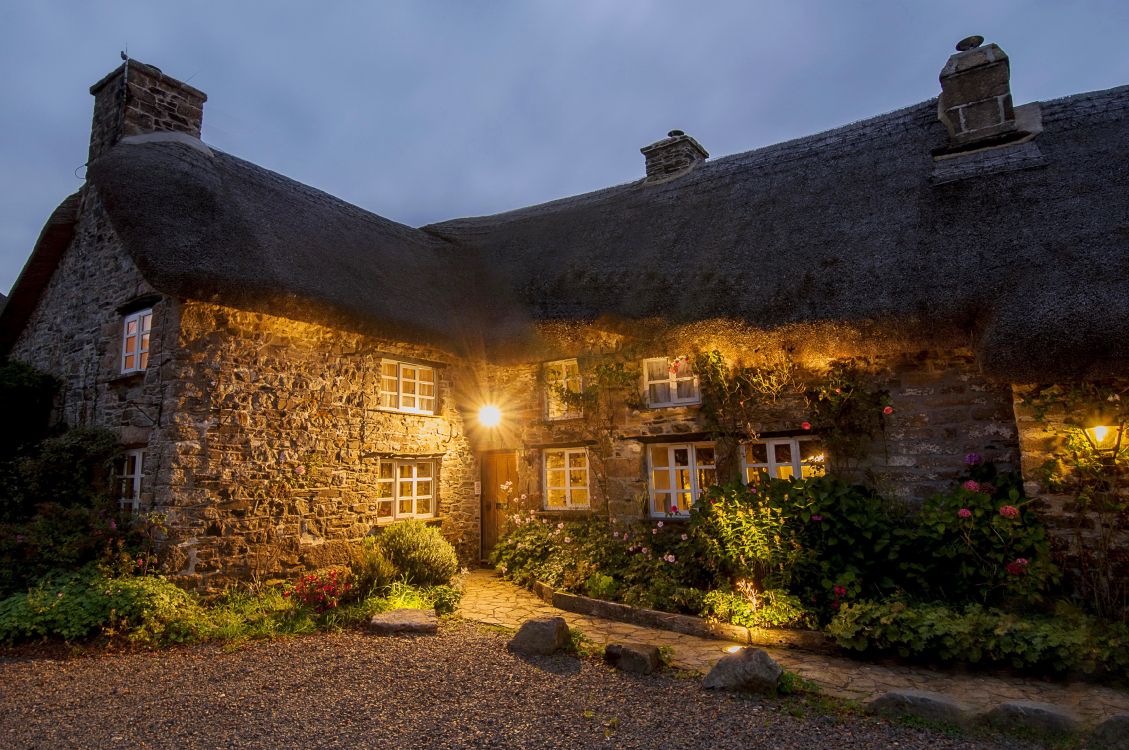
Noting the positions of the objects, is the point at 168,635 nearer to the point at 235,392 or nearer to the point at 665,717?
the point at 235,392

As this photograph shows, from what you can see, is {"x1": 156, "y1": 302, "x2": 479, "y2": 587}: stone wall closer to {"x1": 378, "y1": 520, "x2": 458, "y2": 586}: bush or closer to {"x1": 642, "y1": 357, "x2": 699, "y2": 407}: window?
{"x1": 378, "y1": 520, "x2": 458, "y2": 586}: bush

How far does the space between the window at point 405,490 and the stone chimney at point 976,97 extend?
8.84 m

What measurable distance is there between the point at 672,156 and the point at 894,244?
16.8 ft

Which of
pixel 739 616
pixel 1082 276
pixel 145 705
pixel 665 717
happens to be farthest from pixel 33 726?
pixel 1082 276

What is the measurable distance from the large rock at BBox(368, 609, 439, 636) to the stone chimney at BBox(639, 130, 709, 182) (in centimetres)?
821

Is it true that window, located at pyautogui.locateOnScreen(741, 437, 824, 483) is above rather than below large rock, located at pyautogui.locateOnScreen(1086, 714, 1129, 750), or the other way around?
above

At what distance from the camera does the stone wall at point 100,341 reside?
7168 millimetres

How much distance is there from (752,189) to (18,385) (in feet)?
36.7

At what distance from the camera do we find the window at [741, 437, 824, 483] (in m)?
7.38

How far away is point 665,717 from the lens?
4.18m

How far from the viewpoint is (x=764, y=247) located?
7.82 meters

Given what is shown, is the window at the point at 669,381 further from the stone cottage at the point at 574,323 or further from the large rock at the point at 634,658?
the large rock at the point at 634,658

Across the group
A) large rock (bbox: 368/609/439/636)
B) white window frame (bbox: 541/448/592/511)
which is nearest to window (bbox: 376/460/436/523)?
white window frame (bbox: 541/448/592/511)

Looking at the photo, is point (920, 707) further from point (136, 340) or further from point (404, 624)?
point (136, 340)
